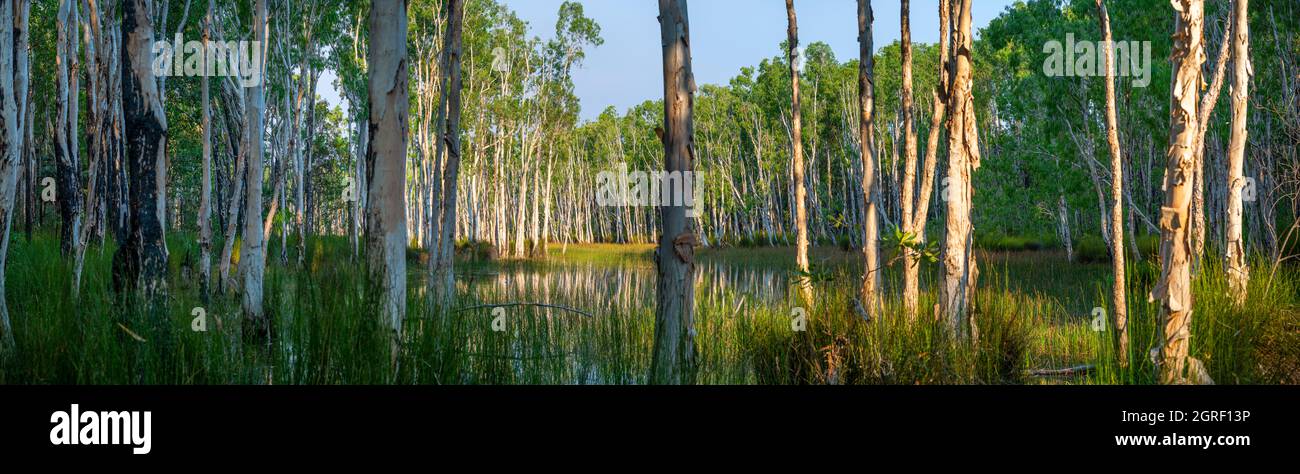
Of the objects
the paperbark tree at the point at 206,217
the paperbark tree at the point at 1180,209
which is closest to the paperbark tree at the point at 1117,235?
the paperbark tree at the point at 1180,209

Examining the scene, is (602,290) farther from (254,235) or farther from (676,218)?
(676,218)

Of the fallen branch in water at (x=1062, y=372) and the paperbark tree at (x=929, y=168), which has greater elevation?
the paperbark tree at (x=929, y=168)

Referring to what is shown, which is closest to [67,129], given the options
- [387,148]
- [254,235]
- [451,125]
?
[254,235]

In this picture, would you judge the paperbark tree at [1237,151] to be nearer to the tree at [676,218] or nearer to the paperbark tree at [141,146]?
the tree at [676,218]

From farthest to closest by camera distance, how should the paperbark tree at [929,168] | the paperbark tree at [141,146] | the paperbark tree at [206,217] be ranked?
the paperbark tree at [206,217], the paperbark tree at [141,146], the paperbark tree at [929,168]

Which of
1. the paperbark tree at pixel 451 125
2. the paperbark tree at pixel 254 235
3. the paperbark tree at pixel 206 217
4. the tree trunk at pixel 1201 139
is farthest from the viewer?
the paperbark tree at pixel 451 125

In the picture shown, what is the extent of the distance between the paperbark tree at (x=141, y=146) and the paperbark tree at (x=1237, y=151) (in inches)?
277

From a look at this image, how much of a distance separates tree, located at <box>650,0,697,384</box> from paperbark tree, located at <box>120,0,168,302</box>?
3.76 metres

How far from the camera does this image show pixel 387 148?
10.7 ft

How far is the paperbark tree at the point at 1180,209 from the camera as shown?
319 cm

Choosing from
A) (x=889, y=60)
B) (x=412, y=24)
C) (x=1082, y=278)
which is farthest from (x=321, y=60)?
(x=889, y=60)

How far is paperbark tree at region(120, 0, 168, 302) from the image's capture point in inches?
203

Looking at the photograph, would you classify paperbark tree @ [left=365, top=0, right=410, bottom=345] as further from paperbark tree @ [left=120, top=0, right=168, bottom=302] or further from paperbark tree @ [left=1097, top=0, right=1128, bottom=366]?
paperbark tree @ [left=1097, top=0, right=1128, bottom=366]

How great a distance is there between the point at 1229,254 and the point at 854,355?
2.96m
